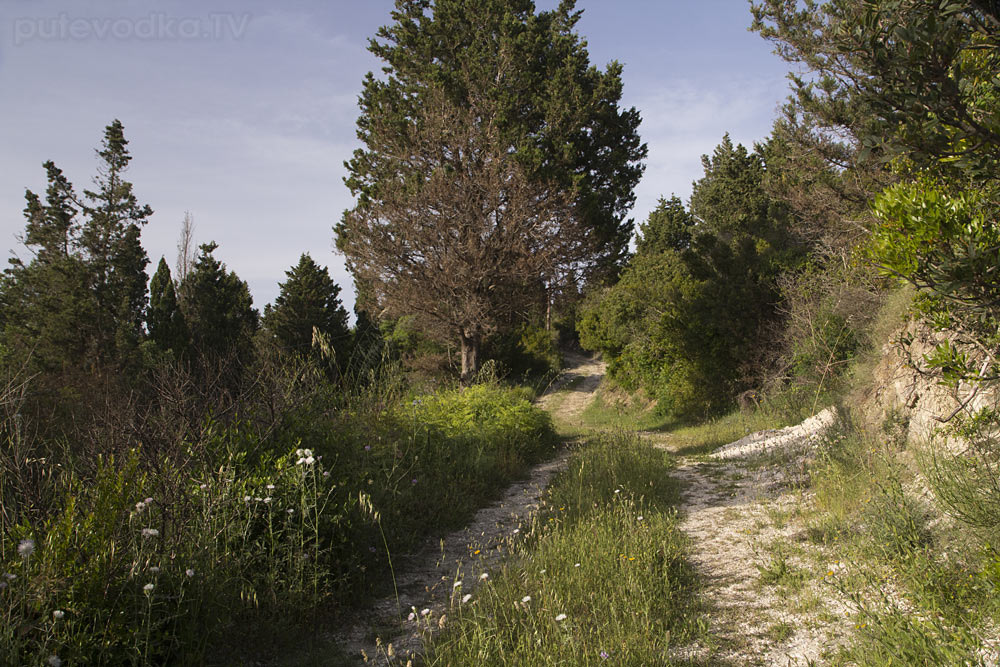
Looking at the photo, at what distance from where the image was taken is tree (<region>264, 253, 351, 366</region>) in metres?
22.1

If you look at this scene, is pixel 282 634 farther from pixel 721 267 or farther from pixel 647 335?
pixel 647 335

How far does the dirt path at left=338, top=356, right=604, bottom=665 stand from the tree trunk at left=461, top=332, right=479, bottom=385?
694 cm

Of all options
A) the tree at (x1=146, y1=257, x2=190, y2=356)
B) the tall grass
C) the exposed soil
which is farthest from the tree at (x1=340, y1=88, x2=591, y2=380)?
the tall grass

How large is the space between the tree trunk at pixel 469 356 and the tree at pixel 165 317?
367 inches

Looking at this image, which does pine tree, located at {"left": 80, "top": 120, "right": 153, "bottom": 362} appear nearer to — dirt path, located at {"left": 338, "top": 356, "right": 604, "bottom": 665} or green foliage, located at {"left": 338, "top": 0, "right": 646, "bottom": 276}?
green foliage, located at {"left": 338, "top": 0, "right": 646, "bottom": 276}

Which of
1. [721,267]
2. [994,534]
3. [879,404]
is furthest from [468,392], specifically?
[721,267]

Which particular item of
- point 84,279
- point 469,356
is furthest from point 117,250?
point 469,356

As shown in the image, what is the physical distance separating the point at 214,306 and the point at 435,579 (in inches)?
888

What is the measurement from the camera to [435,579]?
453 cm

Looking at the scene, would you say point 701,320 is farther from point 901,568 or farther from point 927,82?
point 927,82

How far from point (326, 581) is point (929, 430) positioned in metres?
5.60

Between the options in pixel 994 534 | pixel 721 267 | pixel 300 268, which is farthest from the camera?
pixel 300 268

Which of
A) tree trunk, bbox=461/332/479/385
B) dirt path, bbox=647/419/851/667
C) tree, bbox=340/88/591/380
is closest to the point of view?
dirt path, bbox=647/419/851/667

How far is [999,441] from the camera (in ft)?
13.3
